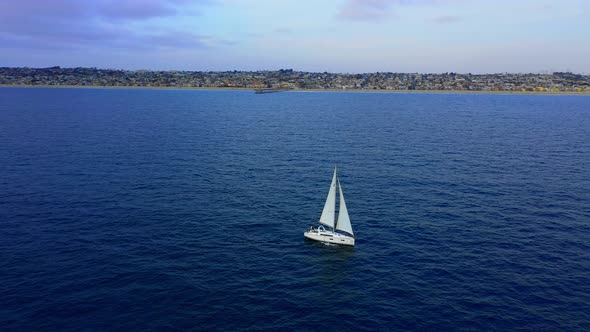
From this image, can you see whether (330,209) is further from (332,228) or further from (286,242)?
(286,242)

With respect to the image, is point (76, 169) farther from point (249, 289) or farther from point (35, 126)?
point (35, 126)

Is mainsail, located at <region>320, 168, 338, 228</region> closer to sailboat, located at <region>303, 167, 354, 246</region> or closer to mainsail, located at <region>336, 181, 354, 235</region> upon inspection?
sailboat, located at <region>303, 167, 354, 246</region>

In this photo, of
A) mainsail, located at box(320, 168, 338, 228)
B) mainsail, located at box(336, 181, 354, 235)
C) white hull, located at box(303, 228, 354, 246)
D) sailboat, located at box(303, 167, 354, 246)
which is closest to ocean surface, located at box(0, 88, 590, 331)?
white hull, located at box(303, 228, 354, 246)

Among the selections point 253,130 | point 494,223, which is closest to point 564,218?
point 494,223

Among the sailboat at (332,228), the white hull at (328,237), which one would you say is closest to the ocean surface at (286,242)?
the white hull at (328,237)

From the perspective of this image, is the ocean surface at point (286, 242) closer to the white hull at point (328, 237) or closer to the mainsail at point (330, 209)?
the white hull at point (328, 237)

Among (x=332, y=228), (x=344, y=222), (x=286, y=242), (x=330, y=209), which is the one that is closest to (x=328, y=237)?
(x=332, y=228)
